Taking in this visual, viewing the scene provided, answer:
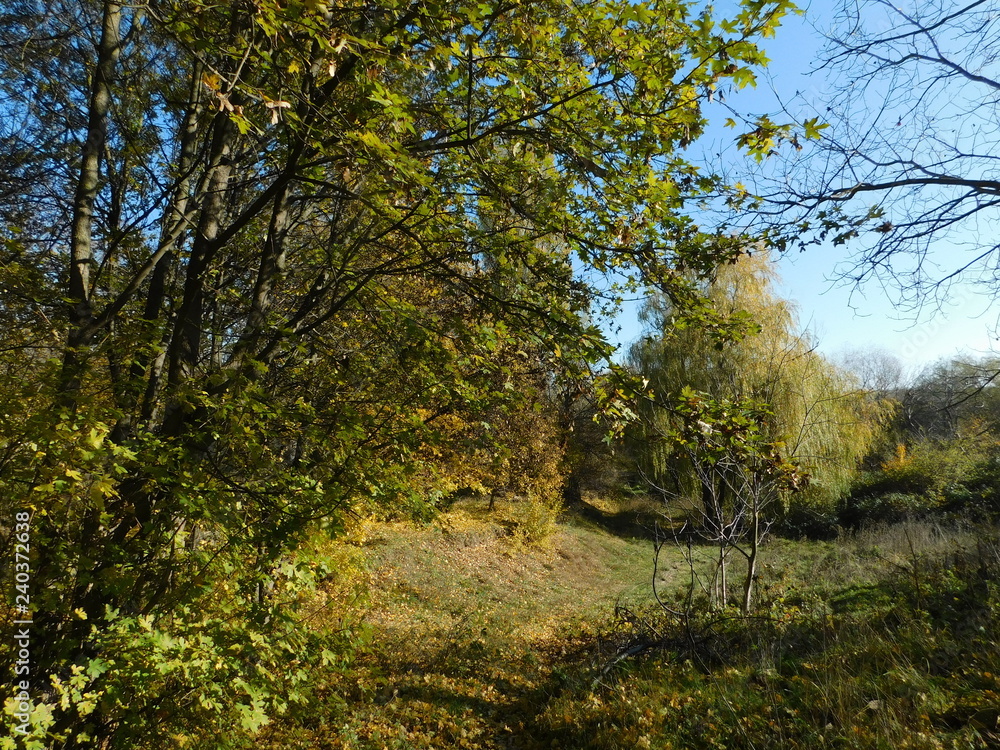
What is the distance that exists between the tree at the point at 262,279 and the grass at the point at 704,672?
4.46 feet

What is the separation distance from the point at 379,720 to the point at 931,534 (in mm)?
11444

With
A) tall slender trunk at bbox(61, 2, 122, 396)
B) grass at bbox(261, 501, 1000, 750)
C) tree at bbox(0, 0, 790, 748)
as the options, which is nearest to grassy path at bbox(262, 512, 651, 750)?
grass at bbox(261, 501, 1000, 750)

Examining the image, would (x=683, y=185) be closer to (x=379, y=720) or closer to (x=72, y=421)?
(x=72, y=421)

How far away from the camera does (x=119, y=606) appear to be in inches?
139

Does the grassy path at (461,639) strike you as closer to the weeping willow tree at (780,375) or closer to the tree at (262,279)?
the tree at (262,279)

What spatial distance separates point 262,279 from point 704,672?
226 inches

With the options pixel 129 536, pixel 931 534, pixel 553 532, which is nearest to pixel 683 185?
pixel 129 536

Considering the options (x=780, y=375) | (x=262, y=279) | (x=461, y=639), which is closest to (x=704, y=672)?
(x=461, y=639)

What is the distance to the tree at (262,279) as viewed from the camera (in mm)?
2854

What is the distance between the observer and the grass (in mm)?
3857

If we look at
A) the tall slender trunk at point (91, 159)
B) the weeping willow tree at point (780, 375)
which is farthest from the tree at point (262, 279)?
the weeping willow tree at point (780, 375)

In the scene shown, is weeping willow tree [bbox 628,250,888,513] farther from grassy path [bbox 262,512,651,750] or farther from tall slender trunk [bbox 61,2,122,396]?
tall slender trunk [bbox 61,2,122,396]

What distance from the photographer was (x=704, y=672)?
5.37 m

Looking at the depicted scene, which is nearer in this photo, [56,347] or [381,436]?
[56,347]
